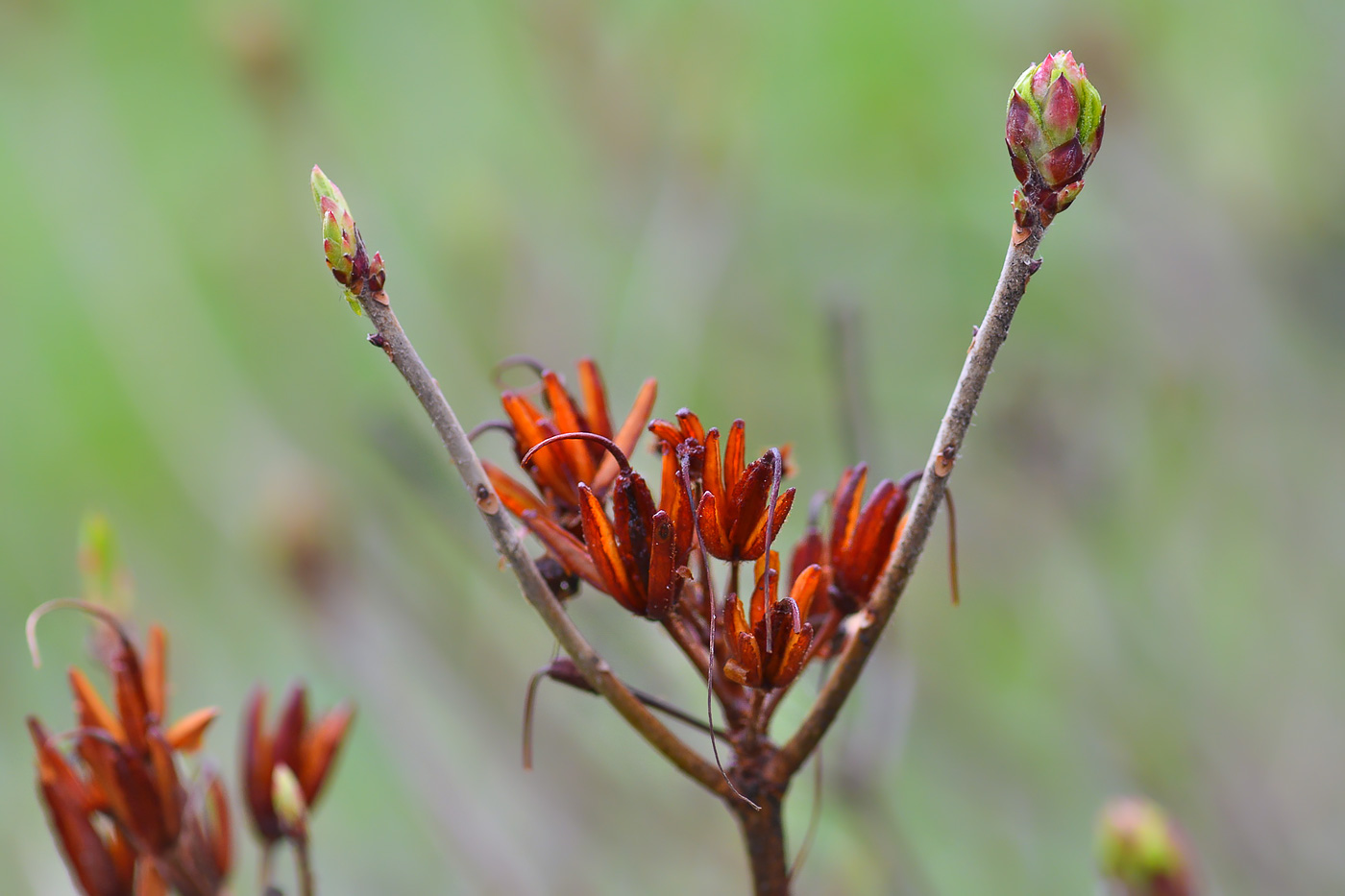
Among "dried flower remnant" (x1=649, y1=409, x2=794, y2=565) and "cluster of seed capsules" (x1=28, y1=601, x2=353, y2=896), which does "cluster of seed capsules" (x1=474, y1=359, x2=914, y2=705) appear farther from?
"cluster of seed capsules" (x1=28, y1=601, x2=353, y2=896)

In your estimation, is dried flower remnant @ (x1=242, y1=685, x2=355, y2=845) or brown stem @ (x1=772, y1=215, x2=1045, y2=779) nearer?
brown stem @ (x1=772, y1=215, x2=1045, y2=779)

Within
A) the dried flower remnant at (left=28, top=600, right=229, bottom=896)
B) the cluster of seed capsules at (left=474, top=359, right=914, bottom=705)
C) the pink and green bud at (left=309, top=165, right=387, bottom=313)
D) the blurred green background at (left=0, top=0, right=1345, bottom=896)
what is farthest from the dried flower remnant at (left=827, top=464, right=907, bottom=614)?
the blurred green background at (left=0, top=0, right=1345, bottom=896)

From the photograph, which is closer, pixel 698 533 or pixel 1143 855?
pixel 698 533

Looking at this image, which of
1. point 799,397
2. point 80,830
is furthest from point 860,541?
point 799,397

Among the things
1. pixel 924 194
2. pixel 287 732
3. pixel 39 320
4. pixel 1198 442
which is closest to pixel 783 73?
pixel 924 194

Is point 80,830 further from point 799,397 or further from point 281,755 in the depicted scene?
point 799,397

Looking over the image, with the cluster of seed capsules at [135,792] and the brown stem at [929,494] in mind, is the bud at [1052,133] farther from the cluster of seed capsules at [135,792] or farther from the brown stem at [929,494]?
the cluster of seed capsules at [135,792]

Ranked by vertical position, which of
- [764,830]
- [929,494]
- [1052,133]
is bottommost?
[764,830]
